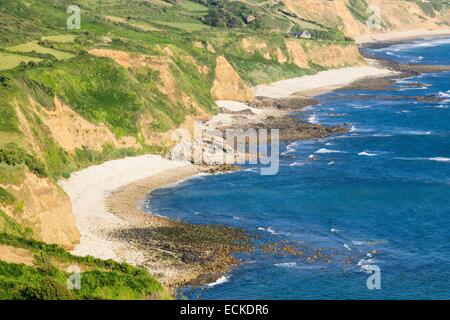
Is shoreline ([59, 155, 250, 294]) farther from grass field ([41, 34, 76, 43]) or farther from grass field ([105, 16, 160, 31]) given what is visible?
grass field ([105, 16, 160, 31])

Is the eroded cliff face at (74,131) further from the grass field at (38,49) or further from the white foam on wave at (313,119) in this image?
the white foam on wave at (313,119)

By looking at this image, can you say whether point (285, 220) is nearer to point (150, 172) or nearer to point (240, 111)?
point (150, 172)

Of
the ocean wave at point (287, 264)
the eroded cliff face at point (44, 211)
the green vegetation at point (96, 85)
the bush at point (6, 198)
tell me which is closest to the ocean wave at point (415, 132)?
the green vegetation at point (96, 85)

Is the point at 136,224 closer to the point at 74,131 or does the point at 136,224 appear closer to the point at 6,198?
the point at 6,198

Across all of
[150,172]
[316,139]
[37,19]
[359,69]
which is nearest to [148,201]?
[150,172]

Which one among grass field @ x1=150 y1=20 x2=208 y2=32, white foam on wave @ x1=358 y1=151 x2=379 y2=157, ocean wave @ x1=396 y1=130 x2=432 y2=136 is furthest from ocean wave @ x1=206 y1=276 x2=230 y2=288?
grass field @ x1=150 y1=20 x2=208 y2=32
